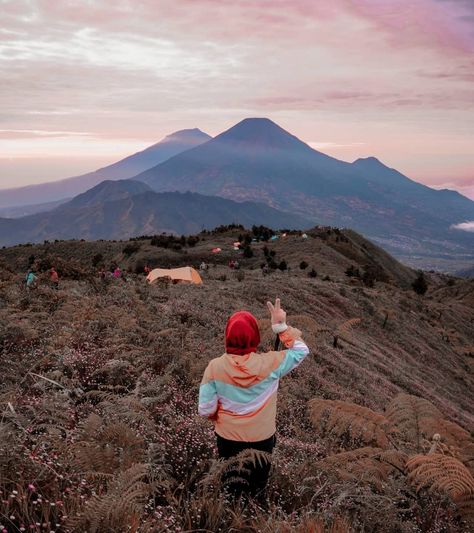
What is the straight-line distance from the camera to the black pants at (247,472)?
14.0ft

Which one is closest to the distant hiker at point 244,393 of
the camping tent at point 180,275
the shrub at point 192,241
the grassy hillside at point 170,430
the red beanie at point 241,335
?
the red beanie at point 241,335

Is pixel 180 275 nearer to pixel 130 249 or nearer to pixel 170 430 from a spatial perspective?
pixel 170 430

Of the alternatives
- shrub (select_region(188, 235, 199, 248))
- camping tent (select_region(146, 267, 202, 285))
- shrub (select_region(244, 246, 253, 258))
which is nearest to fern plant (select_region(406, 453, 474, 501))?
camping tent (select_region(146, 267, 202, 285))

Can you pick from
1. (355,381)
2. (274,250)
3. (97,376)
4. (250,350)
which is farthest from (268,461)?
(274,250)

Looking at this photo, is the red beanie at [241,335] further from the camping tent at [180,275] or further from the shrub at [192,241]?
the shrub at [192,241]

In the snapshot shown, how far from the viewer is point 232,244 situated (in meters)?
53.7

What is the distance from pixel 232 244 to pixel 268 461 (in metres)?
49.6

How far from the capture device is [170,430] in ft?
17.1

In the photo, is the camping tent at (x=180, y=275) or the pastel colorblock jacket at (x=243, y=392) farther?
the camping tent at (x=180, y=275)

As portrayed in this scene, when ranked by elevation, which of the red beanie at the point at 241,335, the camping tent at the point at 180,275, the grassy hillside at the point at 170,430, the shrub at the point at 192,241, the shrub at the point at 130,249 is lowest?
the shrub at the point at 130,249

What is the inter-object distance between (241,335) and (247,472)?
4.29 ft

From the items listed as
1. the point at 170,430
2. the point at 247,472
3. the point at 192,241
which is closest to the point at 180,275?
the point at 170,430

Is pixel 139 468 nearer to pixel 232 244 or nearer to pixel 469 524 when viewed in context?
pixel 469 524

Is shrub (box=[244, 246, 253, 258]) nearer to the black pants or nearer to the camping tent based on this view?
the camping tent
